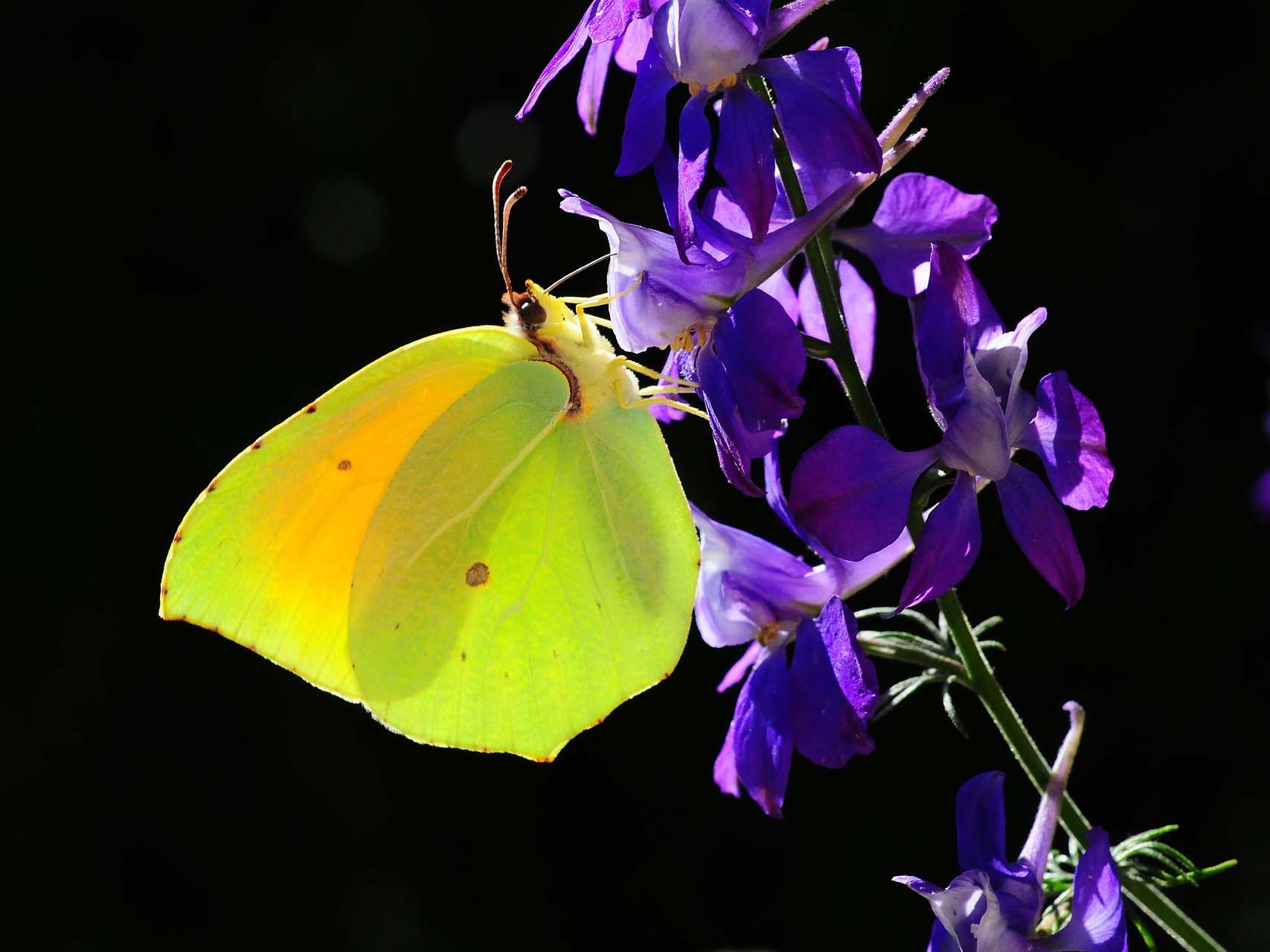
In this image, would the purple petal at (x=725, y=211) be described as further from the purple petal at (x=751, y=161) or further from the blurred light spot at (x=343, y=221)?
the blurred light spot at (x=343, y=221)

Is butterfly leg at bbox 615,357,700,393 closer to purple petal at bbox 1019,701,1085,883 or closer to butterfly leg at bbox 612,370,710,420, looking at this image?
butterfly leg at bbox 612,370,710,420

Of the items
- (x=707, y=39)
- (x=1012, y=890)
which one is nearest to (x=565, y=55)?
(x=707, y=39)

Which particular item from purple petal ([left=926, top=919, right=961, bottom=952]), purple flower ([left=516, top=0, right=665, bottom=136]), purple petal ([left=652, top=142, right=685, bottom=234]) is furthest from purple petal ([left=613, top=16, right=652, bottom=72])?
purple petal ([left=926, top=919, right=961, bottom=952])

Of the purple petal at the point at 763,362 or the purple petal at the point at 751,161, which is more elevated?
the purple petal at the point at 751,161

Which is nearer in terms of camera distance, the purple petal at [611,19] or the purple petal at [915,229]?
the purple petal at [611,19]

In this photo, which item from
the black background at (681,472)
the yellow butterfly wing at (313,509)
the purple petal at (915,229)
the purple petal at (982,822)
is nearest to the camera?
the purple petal at (982,822)

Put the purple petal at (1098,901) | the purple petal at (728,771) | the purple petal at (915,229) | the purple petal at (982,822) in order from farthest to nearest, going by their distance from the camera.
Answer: the purple petal at (728,771), the purple petal at (915,229), the purple petal at (982,822), the purple petal at (1098,901)

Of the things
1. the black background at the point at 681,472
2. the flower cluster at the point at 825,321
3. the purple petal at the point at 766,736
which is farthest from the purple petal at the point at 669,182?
the black background at the point at 681,472
